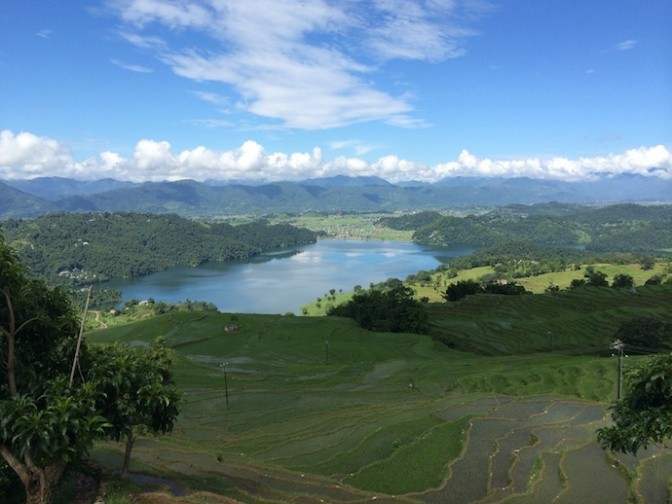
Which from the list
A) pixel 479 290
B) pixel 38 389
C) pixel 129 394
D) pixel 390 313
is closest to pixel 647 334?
pixel 390 313

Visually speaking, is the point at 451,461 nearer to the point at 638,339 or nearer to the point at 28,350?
the point at 28,350

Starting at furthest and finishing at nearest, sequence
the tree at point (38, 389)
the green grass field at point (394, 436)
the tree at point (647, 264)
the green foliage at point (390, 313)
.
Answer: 1. the tree at point (647, 264)
2. the green foliage at point (390, 313)
3. the green grass field at point (394, 436)
4. the tree at point (38, 389)

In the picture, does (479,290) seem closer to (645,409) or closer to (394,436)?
(394,436)

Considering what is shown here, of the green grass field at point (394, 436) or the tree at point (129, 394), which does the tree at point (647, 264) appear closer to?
the green grass field at point (394, 436)

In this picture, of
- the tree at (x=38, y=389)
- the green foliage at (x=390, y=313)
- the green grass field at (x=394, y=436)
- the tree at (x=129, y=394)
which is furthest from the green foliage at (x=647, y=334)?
the tree at (x=38, y=389)

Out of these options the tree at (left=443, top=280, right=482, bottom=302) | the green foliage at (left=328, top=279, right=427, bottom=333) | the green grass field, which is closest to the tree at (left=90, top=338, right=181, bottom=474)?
the green grass field

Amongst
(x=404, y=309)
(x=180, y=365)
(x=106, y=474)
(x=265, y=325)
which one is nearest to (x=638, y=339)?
(x=404, y=309)

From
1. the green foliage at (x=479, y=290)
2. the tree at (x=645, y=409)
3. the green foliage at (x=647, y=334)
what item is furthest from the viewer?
the green foliage at (x=479, y=290)
